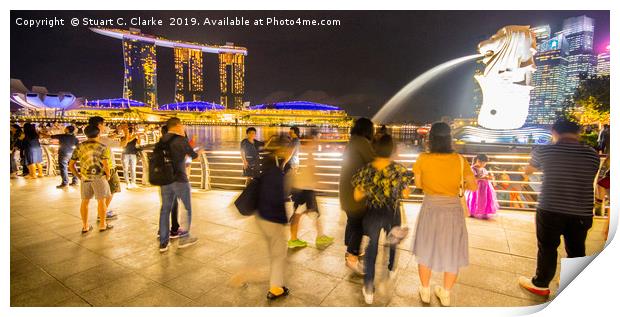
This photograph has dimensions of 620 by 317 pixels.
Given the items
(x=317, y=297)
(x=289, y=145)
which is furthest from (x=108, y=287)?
(x=289, y=145)

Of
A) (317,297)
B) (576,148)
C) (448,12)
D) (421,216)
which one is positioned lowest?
(317,297)

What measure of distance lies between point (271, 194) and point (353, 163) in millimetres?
841

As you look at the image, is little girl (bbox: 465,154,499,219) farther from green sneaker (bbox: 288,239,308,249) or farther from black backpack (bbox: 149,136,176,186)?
black backpack (bbox: 149,136,176,186)

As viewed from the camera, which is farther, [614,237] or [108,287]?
[614,237]

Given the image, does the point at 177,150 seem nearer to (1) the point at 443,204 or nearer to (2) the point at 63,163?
(1) the point at 443,204

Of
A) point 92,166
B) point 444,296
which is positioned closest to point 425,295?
point 444,296

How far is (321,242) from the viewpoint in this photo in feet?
13.0

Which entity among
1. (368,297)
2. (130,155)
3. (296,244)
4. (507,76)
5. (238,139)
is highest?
(507,76)

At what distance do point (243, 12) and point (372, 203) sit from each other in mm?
3363

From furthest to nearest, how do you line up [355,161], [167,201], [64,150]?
[64,150]
[167,201]
[355,161]

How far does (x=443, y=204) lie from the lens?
2545 mm

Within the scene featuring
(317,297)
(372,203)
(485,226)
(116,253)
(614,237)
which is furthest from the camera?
(485,226)
